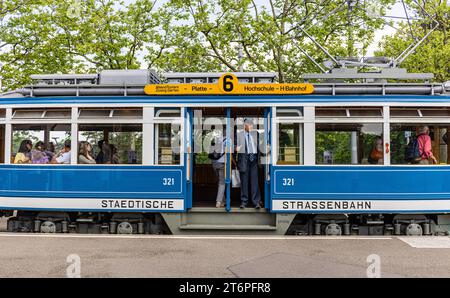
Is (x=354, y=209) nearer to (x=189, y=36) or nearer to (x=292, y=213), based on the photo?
(x=292, y=213)

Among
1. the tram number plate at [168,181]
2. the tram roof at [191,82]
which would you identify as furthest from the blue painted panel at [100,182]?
the tram roof at [191,82]

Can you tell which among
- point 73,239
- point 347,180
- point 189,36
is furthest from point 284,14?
point 73,239

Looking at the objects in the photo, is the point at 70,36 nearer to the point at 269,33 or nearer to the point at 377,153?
the point at 269,33

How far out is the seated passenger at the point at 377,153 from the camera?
28.4 feet

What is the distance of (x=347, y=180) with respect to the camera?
8.62 meters

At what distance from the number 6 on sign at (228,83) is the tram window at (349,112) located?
1.67 metres

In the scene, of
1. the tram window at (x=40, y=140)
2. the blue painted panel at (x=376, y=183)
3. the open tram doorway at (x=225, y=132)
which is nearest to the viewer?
the blue painted panel at (x=376, y=183)

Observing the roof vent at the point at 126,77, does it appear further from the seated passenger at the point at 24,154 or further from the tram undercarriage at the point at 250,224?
the tram undercarriage at the point at 250,224

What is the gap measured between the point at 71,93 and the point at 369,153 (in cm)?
595

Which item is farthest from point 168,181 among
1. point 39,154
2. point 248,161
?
point 39,154

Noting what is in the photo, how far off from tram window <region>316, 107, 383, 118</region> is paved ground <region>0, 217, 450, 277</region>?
2.29m

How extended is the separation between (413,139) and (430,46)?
13835 millimetres

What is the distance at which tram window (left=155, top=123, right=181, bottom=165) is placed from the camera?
8.89 meters

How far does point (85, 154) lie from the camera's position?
353 inches
